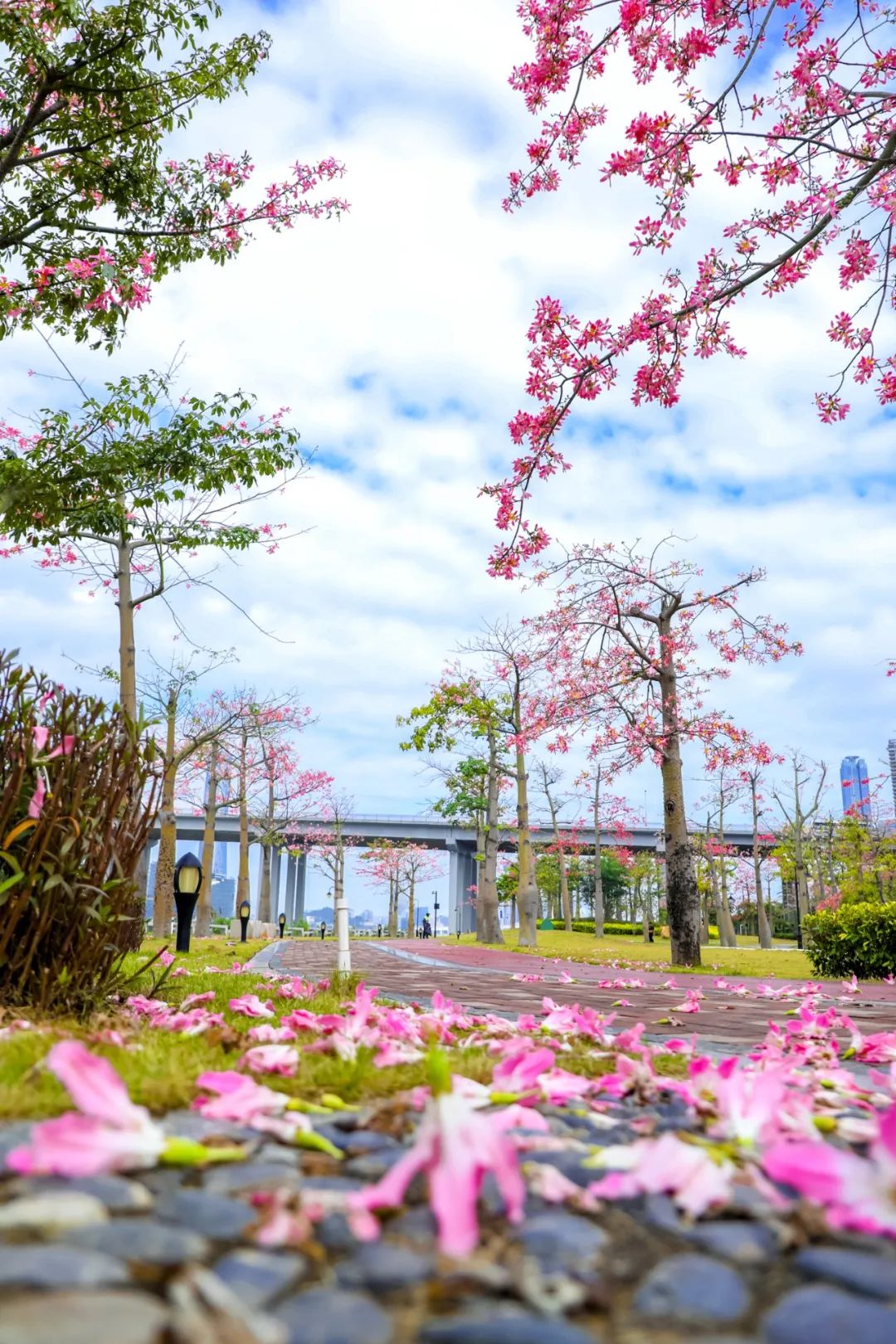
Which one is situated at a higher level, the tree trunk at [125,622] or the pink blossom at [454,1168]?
the tree trunk at [125,622]

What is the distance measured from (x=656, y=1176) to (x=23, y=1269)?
0.86m

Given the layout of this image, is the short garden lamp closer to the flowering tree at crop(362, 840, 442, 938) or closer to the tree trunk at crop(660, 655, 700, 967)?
the tree trunk at crop(660, 655, 700, 967)

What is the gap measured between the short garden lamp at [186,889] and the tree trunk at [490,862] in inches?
610

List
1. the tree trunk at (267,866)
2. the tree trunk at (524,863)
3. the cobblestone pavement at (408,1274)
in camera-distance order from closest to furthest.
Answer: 1. the cobblestone pavement at (408,1274)
2. the tree trunk at (524,863)
3. the tree trunk at (267,866)

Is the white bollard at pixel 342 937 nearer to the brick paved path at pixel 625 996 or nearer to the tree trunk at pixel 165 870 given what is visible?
the brick paved path at pixel 625 996

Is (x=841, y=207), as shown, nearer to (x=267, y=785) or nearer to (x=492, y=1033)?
(x=492, y=1033)

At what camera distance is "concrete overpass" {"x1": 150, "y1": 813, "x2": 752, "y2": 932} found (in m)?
54.8

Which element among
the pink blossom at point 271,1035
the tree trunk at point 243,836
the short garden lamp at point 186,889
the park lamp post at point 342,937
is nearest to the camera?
the pink blossom at point 271,1035

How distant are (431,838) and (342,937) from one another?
55240 mm

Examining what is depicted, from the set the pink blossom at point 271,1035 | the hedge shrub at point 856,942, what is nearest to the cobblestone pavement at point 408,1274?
the pink blossom at point 271,1035

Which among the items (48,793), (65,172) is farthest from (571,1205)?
(65,172)

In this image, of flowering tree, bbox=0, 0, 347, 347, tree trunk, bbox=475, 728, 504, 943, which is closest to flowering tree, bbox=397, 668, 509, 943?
tree trunk, bbox=475, 728, 504, 943

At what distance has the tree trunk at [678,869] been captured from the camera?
47.0 ft

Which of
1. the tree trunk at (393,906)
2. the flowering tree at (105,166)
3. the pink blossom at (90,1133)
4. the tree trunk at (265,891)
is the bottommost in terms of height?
the tree trunk at (393,906)
